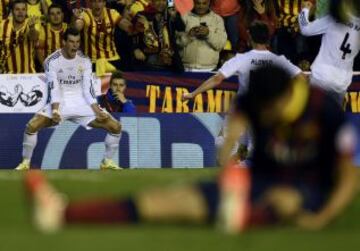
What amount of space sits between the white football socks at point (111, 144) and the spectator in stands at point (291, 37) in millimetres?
3176

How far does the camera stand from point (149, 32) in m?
18.3

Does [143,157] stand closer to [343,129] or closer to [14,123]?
[14,123]

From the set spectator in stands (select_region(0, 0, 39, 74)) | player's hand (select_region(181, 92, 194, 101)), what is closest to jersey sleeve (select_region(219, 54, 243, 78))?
player's hand (select_region(181, 92, 194, 101))

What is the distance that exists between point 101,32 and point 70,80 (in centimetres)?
117

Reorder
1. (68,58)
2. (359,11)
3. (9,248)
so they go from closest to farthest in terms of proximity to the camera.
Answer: (9,248) < (359,11) < (68,58)

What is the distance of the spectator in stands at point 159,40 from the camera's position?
59.7 ft

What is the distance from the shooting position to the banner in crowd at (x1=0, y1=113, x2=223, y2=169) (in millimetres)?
17297

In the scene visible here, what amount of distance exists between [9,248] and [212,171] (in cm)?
932

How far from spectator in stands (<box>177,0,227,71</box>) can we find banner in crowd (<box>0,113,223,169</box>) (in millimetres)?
1204

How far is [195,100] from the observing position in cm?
1789

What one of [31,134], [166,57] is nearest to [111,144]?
[31,134]

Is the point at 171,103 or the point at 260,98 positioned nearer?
the point at 260,98

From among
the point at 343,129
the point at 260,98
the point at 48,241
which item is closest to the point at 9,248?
the point at 48,241

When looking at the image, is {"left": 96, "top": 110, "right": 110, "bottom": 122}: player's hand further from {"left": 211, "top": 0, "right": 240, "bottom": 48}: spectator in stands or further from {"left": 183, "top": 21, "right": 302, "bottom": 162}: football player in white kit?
{"left": 211, "top": 0, "right": 240, "bottom": 48}: spectator in stands
